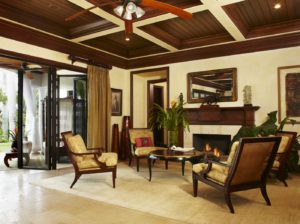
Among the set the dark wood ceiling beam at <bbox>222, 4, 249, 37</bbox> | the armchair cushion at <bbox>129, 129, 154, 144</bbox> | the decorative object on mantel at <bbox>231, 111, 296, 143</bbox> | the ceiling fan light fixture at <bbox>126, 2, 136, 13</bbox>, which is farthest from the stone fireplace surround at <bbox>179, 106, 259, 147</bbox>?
the ceiling fan light fixture at <bbox>126, 2, 136, 13</bbox>

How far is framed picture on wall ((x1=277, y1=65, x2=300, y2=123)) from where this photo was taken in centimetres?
489

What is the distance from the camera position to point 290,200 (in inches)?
127

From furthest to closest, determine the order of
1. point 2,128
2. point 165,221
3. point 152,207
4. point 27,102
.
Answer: point 2,128
point 27,102
point 152,207
point 165,221

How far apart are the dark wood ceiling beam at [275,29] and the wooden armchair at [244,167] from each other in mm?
2976

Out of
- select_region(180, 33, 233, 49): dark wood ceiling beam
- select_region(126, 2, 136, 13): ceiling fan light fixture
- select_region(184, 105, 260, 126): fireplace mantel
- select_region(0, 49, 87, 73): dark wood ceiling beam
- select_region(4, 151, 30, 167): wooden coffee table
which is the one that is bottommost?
select_region(4, 151, 30, 167): wooden coffee table

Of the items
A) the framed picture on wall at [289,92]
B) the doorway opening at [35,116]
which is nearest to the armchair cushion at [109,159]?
the doorway opening at [35,116]

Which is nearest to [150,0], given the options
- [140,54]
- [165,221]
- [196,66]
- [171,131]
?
[165,221]

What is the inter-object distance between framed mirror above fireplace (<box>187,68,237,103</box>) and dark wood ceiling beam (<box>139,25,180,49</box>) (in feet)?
2.87

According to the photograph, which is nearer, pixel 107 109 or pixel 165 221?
pixel 165 221

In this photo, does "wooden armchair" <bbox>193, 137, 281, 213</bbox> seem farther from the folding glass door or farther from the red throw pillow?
the folding glass door

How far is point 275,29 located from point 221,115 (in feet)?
6.84

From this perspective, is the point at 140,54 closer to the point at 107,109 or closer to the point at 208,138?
the point at 107,109

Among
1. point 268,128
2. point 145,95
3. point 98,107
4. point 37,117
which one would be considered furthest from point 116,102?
point 268,128

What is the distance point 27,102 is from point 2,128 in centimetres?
401
